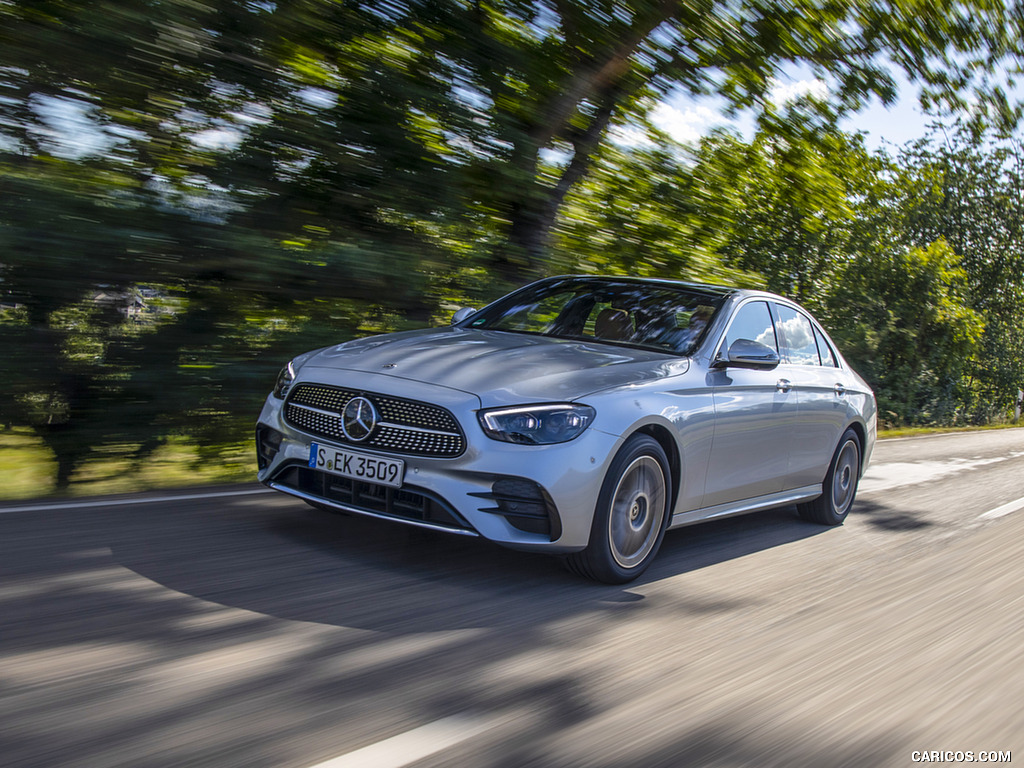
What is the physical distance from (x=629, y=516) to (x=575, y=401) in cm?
68

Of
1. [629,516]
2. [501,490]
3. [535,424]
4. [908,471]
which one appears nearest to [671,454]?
[629,516]

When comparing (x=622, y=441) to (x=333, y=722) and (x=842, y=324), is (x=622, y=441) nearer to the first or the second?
(x=333, y=722)

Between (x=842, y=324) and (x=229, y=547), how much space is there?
30339 mm

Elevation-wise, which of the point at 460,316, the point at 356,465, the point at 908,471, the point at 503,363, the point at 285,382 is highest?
the point at 460,316

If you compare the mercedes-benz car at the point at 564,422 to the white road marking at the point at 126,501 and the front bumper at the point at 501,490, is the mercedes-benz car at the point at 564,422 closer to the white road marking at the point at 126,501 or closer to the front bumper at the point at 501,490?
the front bumper at the point at 501,490

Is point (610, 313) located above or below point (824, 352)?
above

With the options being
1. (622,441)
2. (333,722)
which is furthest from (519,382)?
(333,722)

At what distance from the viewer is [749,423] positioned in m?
5.71

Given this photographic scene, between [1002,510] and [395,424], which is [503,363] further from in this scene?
[1002,510]

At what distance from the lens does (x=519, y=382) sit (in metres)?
4.57

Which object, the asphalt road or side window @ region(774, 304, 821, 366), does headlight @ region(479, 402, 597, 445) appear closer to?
the asphalt road

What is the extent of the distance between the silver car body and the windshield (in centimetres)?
12

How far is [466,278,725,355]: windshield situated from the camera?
5.75 metres

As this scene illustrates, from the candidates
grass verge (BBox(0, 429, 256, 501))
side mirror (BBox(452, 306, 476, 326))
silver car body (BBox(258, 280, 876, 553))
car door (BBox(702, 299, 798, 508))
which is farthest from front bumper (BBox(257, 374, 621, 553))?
grass verge (BBox(0, 429, 256, 501))
